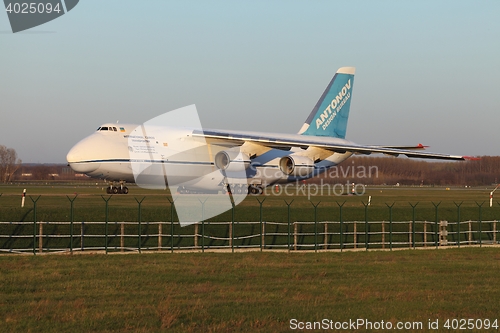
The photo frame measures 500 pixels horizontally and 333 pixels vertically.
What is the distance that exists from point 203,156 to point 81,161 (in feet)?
21.5

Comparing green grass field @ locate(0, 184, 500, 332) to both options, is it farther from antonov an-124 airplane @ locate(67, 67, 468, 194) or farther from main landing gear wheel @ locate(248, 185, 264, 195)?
main landing gear wheel @ locate(248, 185, 264, 195)

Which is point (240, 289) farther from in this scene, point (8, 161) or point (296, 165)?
point (8, 161)

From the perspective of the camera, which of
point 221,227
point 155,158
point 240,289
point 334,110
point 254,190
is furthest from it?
point 334,110

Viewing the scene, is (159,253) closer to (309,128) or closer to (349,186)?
(309,128)

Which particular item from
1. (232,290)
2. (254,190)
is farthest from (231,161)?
(232,290)

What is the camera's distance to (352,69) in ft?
152

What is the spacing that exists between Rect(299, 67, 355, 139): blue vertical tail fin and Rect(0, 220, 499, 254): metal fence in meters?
19.1

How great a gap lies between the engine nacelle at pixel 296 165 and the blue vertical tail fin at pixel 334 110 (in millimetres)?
4792

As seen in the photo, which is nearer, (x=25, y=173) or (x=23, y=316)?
(x=23, y=316)

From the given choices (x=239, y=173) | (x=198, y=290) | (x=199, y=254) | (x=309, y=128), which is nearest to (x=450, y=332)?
(x=198, y=290)

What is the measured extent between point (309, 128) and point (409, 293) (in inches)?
1253

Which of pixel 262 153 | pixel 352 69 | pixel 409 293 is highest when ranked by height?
pixel 352 69

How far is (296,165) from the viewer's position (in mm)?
39312

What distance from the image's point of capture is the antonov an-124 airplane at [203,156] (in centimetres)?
3416
